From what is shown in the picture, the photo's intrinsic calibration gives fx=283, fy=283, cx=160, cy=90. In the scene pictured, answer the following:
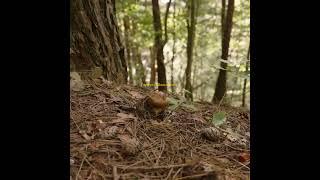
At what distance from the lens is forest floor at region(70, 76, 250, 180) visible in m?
1.35

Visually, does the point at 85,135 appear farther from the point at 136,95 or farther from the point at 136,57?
the point at 136,57

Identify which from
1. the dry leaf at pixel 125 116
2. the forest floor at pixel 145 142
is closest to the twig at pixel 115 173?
the forest floor at pixel 145 142

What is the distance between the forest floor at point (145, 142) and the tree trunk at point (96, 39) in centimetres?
27

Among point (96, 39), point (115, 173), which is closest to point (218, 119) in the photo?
point (115, 173)

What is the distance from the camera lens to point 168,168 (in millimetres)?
1383

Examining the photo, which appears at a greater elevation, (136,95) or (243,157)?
(136,95)

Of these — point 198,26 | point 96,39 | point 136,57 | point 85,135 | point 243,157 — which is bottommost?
point 243,157

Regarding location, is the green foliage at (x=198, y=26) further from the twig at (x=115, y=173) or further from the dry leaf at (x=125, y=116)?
the twig at (x=115, y=173)

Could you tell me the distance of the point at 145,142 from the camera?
1637mm

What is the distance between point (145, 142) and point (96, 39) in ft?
3.99
